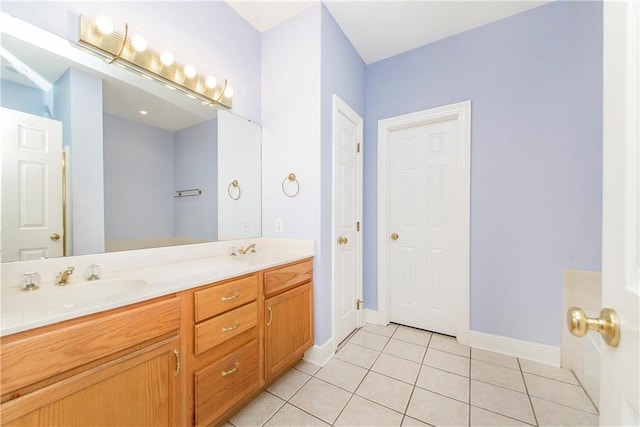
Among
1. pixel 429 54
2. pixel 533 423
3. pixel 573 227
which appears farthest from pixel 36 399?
pixel 429 54

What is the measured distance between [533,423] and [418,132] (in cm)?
220

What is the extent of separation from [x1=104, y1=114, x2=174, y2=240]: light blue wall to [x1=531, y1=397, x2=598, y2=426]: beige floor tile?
2.42m

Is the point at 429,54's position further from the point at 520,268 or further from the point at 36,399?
the point at 36,399

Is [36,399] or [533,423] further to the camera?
[533,423]

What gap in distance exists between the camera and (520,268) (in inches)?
75.5

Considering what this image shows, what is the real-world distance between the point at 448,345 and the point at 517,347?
49cm

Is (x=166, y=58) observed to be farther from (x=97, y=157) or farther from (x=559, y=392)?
(x=559, y=392)

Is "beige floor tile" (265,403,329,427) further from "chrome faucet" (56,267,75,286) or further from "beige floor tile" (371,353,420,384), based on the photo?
"chrome faucet" (56,267,75,286)

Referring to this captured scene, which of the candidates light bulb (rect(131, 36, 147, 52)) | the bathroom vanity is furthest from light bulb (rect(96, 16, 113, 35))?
the bathroom vanity

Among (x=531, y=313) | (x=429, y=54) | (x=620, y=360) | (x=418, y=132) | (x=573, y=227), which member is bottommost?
(x=531, y=313)

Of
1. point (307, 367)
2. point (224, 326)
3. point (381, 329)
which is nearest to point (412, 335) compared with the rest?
point (381, 329)

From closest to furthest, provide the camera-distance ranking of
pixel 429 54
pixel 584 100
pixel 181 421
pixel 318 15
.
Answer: pixel 181 421, pixel 584 100, pixel 318 15, pixel 429 54

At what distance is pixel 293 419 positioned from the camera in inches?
52.3

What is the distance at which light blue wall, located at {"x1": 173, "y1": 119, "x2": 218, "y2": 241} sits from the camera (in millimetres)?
1631
